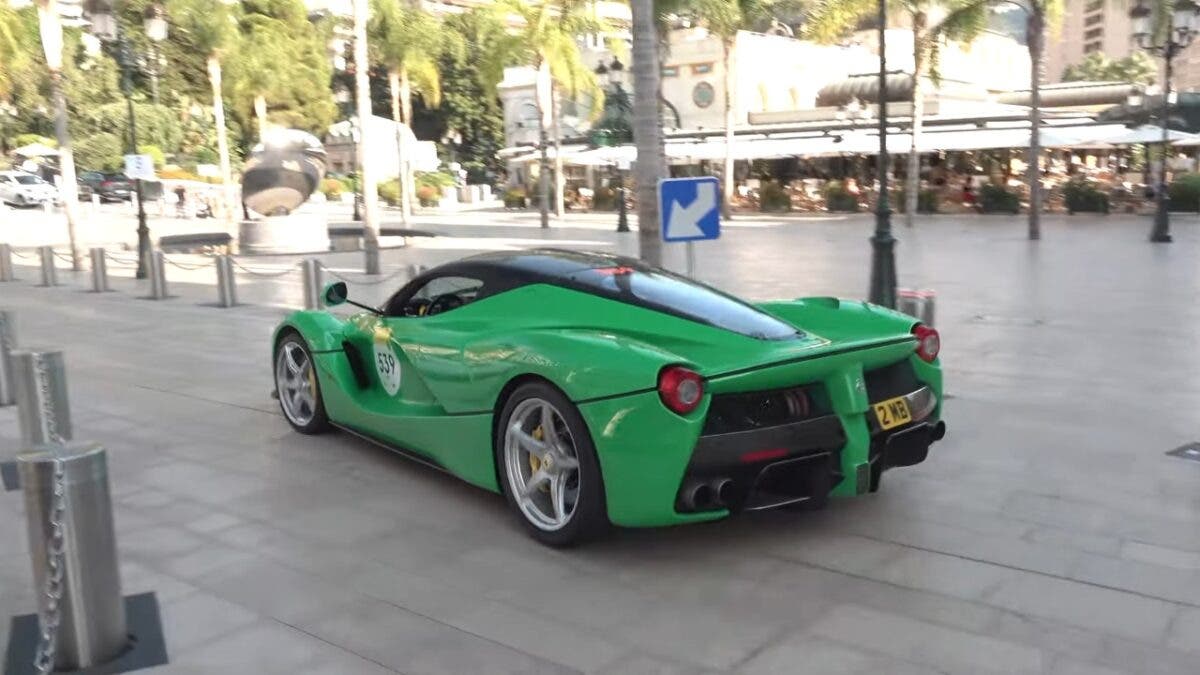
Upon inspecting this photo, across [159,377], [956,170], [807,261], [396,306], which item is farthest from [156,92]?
[396,306]

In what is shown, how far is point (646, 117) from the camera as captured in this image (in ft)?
33.8

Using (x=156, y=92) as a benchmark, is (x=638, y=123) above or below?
below

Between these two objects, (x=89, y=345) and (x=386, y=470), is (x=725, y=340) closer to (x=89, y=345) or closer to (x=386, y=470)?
(x=386, y=470)

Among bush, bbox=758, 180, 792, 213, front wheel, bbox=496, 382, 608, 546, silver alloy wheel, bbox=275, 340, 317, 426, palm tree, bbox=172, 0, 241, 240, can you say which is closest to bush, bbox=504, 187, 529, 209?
bush, bbox=758, 180, 792, 213

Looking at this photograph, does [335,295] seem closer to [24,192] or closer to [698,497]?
[698,497]

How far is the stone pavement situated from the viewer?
3779mm

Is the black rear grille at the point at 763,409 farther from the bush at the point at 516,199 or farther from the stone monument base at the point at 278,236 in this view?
the bush at the point at 516,199

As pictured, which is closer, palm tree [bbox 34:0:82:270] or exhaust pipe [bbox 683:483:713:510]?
exhaust pipe [bbox 683:483:713:510]

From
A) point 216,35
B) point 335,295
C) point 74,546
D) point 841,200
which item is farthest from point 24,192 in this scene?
point 74,546

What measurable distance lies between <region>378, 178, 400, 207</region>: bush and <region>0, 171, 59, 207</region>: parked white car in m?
15.4

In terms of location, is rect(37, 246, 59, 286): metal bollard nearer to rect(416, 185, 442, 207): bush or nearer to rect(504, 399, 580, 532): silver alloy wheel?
rect(504, 399, 580, 532): silver alloy wheel

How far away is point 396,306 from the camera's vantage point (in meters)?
6.20

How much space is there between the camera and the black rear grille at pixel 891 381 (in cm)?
487

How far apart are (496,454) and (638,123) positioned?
19.7 feet
